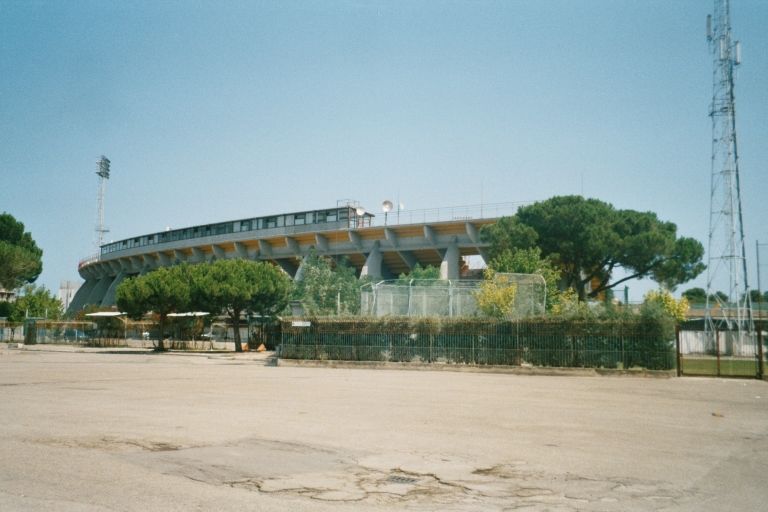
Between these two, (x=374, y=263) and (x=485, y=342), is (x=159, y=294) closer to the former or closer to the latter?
(x=374, y=263)

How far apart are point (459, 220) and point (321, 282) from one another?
43.1 feet

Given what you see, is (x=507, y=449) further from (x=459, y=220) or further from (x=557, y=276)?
(x=459, y=220)

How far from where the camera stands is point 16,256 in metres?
61.6

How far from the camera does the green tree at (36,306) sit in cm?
5978

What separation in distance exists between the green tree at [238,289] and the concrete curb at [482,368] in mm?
11489

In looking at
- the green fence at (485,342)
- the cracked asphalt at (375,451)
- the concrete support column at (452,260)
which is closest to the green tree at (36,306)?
the concrete support column at (452,260)

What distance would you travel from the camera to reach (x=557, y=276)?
3659 centimetres

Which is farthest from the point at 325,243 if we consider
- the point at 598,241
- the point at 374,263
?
the point at 598,241

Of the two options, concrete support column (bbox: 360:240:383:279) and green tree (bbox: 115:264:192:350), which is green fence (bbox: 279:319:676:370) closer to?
green tree (bbox: 115:264:192:350)

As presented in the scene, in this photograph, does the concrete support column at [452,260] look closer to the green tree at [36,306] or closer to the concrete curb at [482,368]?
the concrete curb at [482,368]

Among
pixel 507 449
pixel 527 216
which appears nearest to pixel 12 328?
pixel 527 216

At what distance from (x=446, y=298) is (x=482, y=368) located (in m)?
3.31

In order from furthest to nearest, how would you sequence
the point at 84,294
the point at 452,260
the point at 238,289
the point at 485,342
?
1. the point at 84,294
2. the point at 452,260
3. the point at 238,289
4. the point at 485,342

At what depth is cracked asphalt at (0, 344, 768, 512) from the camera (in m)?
5.28
